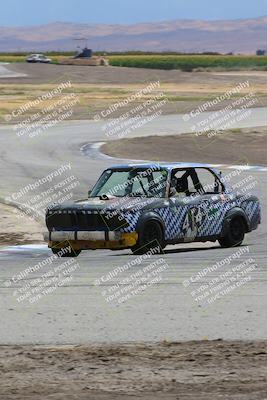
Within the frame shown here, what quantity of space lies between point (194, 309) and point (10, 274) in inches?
142

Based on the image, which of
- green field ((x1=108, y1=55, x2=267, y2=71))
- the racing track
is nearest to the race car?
the racing track

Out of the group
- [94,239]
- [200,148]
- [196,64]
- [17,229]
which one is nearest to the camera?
[94,239]

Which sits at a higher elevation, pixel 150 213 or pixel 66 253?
pixel 150 213

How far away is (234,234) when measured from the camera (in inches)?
712

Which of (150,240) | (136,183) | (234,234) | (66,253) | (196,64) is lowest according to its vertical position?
(196,64)

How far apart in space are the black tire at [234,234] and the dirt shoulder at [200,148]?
56.1 feet

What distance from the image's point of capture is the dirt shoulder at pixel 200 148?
37.4 m

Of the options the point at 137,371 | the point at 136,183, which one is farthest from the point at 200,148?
the point at 137,371

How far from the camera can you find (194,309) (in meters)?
11.4

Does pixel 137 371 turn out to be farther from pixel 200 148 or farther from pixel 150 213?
pixel 200 148

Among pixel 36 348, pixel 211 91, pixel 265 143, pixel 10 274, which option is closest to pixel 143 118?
pixel 265 143

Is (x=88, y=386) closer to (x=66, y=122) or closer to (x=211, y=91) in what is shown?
(x=66, y=122)

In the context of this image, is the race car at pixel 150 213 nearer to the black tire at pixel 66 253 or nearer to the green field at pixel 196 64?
the black tire at pixel 66 253

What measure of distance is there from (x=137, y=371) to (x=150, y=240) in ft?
27.3
